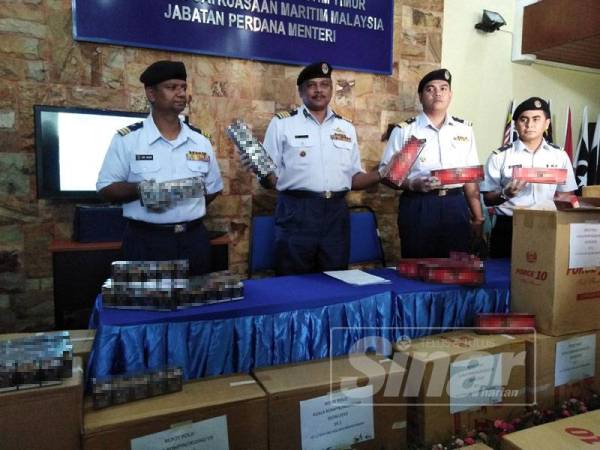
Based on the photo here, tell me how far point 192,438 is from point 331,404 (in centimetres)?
41

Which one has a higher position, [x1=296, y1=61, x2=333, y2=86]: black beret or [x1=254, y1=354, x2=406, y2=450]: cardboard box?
[x1=296, y1=61, x2=333, y2=86]: black beret

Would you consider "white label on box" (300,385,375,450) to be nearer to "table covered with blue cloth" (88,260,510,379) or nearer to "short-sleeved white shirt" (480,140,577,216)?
"table covered with blue cloth" (88,260,510,379)

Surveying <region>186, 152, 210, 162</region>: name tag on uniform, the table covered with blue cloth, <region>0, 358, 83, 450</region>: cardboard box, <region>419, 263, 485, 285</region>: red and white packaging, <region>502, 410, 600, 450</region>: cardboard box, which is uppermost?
<region>186, 152, 210, 162</region>: name tag on uniform

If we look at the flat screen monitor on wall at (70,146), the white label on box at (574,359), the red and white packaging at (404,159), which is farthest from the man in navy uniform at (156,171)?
the white label on box at (574,359)

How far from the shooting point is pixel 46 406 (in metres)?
1.06

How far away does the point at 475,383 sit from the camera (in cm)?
151

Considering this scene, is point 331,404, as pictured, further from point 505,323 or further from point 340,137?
point 340,137

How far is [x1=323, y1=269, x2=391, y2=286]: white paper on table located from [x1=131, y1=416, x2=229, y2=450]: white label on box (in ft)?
2.26

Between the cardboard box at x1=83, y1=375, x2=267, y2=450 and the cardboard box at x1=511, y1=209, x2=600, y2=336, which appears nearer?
the cardboard box at x1=83, y1=375, x2=267, y2=450

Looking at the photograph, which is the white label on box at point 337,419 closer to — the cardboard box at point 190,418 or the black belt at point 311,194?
the cardboard box at point 190,418

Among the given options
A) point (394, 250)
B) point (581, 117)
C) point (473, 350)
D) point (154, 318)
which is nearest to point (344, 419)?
point (473, 350)

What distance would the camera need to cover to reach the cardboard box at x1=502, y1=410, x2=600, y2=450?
1.11m

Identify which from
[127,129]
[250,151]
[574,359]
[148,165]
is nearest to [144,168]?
[148,165]

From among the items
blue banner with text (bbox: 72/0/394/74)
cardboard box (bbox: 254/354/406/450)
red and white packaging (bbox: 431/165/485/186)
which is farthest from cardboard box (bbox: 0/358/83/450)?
blue banner with text (bbox: 72/0/394/74)
